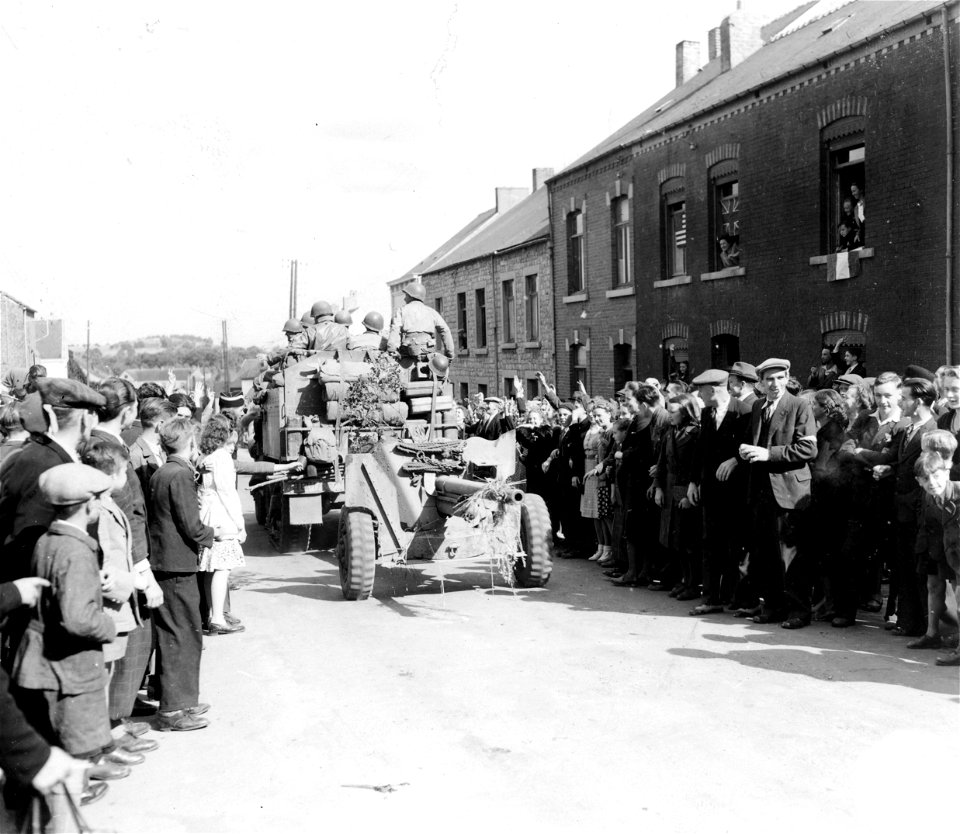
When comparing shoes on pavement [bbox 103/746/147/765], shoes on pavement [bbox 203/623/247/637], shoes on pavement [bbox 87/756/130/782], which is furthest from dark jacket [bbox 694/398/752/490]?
shoes on pavement [bbox 87/756/130/782]

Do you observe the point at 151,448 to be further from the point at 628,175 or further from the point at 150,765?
the point at 628,175

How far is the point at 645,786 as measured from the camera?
473 centimetres

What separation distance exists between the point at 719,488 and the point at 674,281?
1160cm

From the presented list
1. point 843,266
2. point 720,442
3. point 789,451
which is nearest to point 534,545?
point 720,442

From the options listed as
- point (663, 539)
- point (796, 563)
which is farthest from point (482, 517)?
point (796, 563)

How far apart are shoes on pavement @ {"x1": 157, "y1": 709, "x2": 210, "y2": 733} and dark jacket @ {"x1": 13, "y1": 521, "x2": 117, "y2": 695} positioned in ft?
6.00

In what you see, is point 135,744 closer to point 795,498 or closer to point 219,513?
point 219,513

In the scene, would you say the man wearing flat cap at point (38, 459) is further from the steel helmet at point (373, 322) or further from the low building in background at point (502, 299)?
the low building in background at point (502, 299)

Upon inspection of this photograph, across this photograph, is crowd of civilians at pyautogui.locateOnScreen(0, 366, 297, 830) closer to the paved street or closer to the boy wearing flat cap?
the boy wearing flat cap

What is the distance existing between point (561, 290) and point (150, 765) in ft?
70.2

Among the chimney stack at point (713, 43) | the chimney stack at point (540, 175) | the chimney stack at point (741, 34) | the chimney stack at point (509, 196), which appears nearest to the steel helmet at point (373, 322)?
the chimney stack at point (741, 34)

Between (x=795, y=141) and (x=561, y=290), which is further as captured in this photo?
(x=561, y=290)

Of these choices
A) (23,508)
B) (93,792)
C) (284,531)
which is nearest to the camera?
(23,508)

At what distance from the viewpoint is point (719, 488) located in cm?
854
